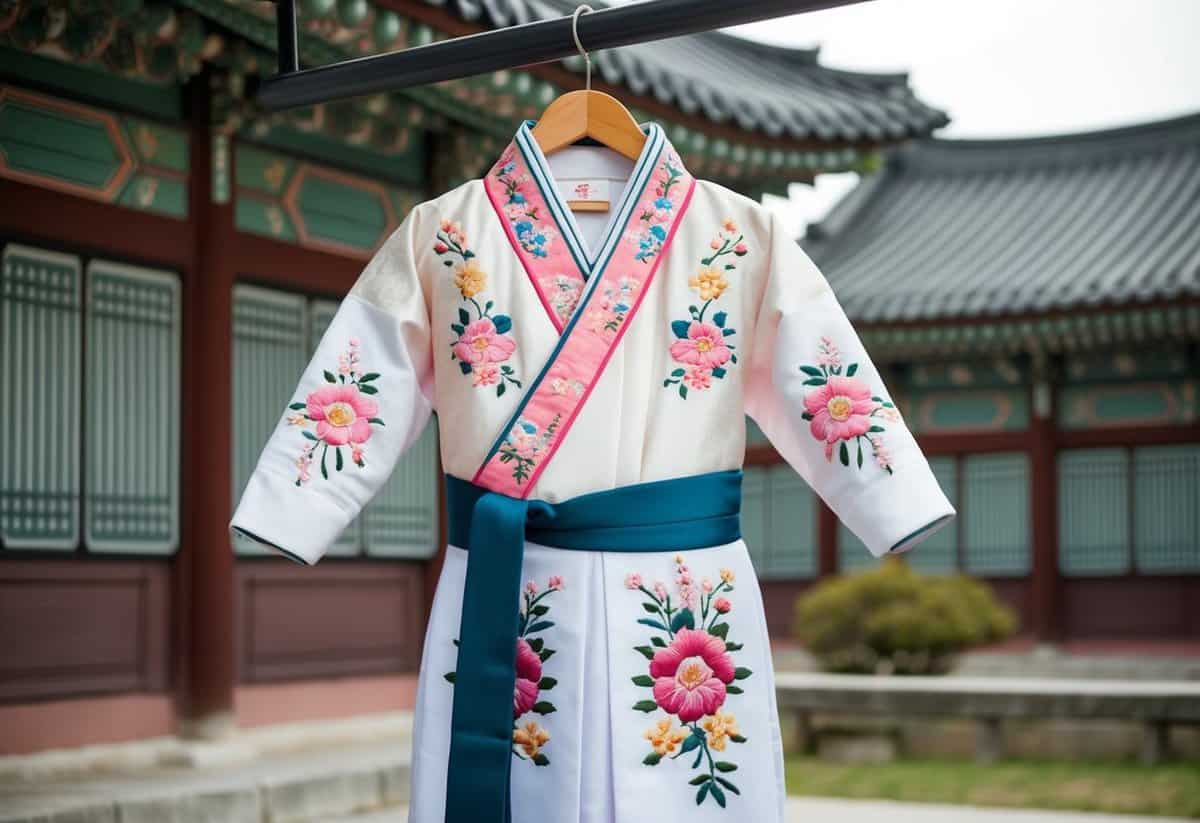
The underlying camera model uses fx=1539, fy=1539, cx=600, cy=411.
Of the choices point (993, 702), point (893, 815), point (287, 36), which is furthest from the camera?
point (993, 702)

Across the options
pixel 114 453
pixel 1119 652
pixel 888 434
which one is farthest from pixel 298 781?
pixel 1119 652

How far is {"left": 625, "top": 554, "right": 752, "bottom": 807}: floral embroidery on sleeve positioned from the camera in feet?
8.80

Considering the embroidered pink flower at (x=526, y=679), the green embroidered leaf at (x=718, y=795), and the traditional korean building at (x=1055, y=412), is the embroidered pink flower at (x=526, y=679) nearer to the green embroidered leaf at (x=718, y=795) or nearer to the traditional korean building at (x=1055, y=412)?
the green embroidered leaf at (x=718, y=795)

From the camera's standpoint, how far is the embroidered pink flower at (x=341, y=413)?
2.81 metres

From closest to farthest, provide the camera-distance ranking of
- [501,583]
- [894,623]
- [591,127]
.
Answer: [501,583], [591,127], [894,623]

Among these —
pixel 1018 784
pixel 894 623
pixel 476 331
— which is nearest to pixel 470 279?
pixel 476 331

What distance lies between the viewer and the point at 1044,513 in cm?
1434

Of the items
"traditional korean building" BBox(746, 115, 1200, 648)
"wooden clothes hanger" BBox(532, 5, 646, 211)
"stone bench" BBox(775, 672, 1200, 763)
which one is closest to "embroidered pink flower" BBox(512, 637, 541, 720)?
"wooden clothes hanger" BBox(532, 5, 646, 211)

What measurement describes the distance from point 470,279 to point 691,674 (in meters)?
0.82

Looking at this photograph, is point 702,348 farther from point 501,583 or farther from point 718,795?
point 718,795

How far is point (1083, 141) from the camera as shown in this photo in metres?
18.0

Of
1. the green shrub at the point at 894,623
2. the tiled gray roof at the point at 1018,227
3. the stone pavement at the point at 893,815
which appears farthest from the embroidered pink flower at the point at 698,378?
the tiled gray roof at the point at 1018,227

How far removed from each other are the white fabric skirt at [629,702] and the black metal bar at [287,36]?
109 centimetres

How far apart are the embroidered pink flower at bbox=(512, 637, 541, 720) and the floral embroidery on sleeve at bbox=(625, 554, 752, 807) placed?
0.18m
